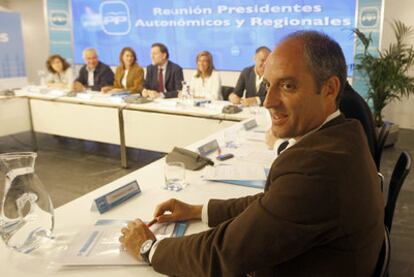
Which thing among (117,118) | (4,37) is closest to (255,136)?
(117,118)

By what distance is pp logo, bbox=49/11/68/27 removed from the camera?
841 centimetres

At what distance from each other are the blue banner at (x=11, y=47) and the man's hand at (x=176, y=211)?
6.16 meters

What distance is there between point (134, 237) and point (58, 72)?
16.3 ft

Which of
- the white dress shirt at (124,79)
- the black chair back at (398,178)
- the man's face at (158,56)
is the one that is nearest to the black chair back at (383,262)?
the black chair back at (398,178)

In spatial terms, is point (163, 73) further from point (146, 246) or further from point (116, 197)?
point (146, 246)

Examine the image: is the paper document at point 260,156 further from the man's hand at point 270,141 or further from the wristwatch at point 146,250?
the wristwatch at point 146,250

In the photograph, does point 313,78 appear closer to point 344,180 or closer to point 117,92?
point 344,180

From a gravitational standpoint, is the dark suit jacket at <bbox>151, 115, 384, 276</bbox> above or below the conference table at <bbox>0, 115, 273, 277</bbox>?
above

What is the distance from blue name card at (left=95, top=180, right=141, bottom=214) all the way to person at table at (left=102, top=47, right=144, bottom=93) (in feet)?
12.2

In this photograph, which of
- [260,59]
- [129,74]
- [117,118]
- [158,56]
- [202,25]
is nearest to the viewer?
[260,59]

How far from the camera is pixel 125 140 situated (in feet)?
14.2

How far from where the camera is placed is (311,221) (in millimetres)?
845

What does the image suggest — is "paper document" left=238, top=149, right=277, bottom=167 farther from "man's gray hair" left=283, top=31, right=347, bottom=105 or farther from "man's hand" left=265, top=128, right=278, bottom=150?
"man's gray hair" left=283, top=31, right=347, bottom=105

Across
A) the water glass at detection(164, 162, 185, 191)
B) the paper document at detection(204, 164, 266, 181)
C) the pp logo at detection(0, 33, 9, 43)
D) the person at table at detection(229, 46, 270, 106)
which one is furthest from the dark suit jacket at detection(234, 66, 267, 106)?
the pp logo at detection(0, 33, 9, 43)
